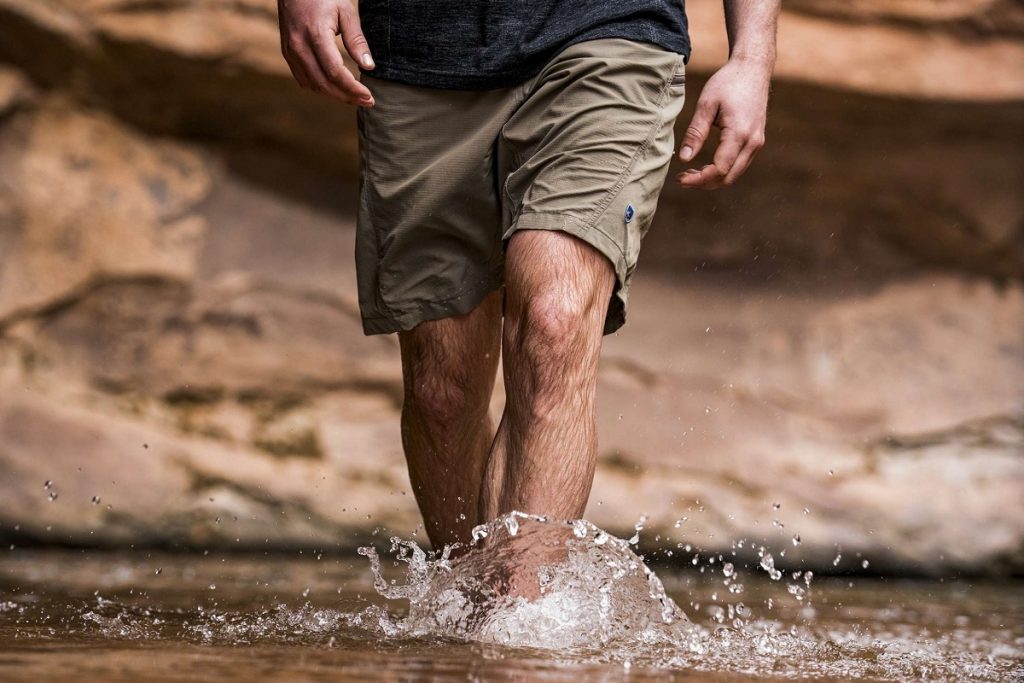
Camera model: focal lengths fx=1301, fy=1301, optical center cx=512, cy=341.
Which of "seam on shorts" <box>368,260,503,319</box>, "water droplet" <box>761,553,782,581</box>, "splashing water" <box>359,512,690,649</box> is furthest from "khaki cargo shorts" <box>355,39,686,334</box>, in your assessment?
"water droplet" <box>761,553,782,581</box>

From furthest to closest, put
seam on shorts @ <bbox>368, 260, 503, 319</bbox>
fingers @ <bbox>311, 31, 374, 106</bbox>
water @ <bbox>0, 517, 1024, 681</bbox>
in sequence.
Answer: seam on shorts @ <bbox>368, 260, 503, 319</bbox>
fingers @ <bbox>311, 31, 374, 106</bbox>
water @ <bbox>0, 517, 1024, 681</bbox>

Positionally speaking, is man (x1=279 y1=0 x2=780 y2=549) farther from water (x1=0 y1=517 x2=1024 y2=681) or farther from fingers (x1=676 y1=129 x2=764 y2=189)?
water (x1=0 y1=517 x2=1024 y2=681)

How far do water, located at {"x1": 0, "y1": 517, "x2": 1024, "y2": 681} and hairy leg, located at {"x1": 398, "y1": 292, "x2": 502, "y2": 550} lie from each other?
0.54 ft

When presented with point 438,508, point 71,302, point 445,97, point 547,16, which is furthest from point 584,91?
point 71,302

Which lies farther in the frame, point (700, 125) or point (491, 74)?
point (491, 74)

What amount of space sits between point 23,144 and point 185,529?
136 centimetres

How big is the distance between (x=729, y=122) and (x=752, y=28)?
0.65 ft

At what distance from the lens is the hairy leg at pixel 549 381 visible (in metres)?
1.65

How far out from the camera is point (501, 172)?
6.54 ft

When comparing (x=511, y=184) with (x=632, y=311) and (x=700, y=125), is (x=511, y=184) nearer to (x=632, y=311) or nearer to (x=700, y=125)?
(x=700, y=125)

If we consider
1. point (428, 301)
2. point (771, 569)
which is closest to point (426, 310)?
point (428, 301)

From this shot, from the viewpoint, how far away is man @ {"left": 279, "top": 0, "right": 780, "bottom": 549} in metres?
1.68

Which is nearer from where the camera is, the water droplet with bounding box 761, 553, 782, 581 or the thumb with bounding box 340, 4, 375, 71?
the thumb with bounding box 340, 4, 375, 71

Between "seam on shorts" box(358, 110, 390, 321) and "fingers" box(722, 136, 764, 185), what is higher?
"fingers" box(722, 136, 764, 185)
